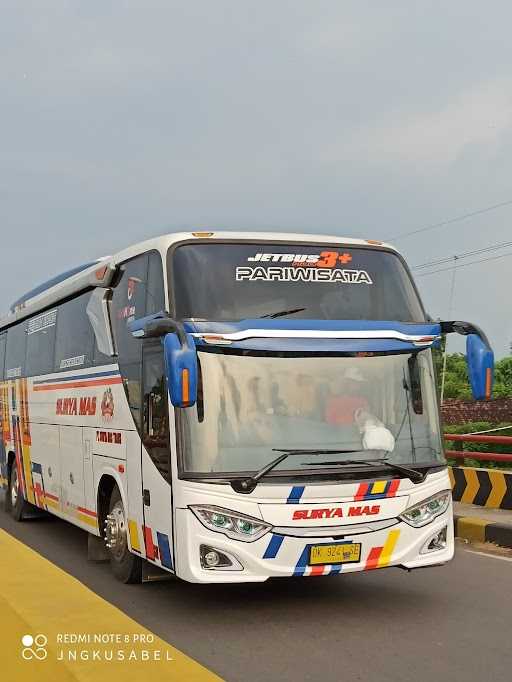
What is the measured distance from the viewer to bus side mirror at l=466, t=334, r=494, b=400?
8062 millimetres

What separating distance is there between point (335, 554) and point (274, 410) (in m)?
1.17

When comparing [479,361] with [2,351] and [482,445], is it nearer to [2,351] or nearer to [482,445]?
[2,351]

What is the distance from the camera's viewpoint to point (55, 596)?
17.3ft

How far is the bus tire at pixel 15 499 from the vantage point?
14641 millimetres

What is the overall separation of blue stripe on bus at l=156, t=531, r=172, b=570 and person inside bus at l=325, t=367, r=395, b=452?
1.58 meters

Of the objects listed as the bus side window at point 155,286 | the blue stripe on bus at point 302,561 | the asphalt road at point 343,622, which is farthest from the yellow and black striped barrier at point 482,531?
the bus side window at point 155,286

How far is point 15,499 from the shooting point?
1505 centimetres

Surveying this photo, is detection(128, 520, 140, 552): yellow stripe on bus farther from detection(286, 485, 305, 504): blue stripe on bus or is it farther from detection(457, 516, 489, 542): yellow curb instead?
detection(457, 516, 489, 542): yellow curb

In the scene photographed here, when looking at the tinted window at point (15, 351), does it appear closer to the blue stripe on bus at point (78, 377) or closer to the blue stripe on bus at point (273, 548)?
the blue stripe on bus at point (78, 377)

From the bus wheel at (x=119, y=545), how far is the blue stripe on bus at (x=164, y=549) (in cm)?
114

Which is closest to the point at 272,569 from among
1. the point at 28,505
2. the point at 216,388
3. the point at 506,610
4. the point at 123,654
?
the point at 216,388

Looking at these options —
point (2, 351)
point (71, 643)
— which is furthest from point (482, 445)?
point (71, 643)

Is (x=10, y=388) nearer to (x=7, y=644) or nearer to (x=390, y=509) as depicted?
(x=390, y=509)

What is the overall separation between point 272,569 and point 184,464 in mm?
1014
